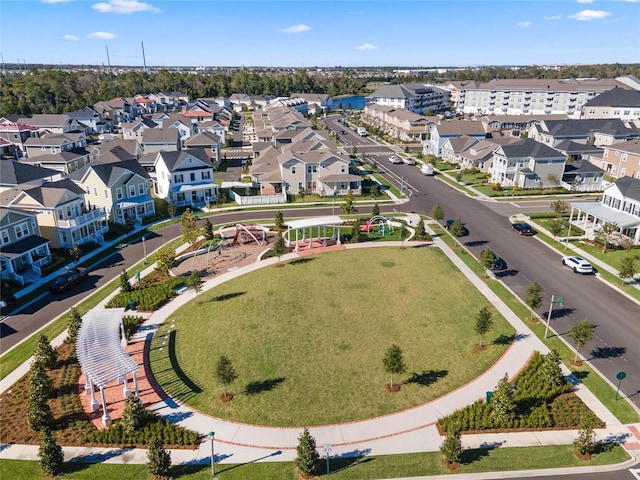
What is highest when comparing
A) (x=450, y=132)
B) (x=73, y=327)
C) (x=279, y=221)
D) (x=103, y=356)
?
(x=450, y=132)

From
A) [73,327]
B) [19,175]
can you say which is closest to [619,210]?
[73,327]

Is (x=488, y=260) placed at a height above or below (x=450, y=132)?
below

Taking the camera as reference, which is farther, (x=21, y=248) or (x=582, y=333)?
(x=21, y=248)

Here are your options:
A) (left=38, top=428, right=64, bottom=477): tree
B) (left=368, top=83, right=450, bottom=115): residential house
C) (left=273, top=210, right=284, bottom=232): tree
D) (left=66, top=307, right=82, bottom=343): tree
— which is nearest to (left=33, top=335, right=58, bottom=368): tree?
(left=66, top=307, right=82, bottom=343): tree

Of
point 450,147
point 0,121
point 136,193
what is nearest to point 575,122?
point 450,147

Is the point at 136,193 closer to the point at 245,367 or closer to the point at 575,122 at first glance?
the point at 245,367

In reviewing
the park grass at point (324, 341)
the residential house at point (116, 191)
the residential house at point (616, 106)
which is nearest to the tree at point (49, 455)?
the park grass at point (324, 341)

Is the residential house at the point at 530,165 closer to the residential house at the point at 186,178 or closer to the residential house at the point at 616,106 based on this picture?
the residential house at the point at 186,178

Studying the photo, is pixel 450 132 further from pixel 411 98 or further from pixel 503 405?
pixel 503 405
